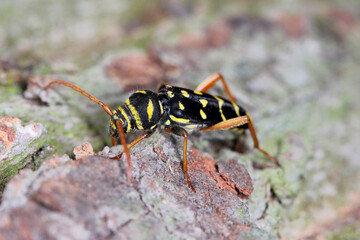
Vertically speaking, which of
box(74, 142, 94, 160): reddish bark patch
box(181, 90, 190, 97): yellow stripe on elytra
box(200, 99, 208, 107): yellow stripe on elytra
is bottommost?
box(74, 142, 94, 160): reddish bark patch

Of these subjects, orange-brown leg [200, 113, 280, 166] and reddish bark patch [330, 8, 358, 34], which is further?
reddish bark patch [330, 8, 358, 34]

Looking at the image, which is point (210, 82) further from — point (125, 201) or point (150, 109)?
point (125, 201)

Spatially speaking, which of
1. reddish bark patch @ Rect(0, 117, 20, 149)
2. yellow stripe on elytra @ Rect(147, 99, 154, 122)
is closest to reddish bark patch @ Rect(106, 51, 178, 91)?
yellow stripe on elytra @ Rect(147, 99, 154, 122)

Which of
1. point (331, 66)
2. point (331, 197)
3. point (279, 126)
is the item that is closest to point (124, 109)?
point (279, 126)

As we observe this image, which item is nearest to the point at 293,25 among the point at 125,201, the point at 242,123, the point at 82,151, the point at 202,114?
the point at 242,123

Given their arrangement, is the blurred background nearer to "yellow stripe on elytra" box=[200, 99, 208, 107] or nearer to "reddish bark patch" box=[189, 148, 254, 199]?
"reddish bark patch" box=[189, 148, 254, 199]
